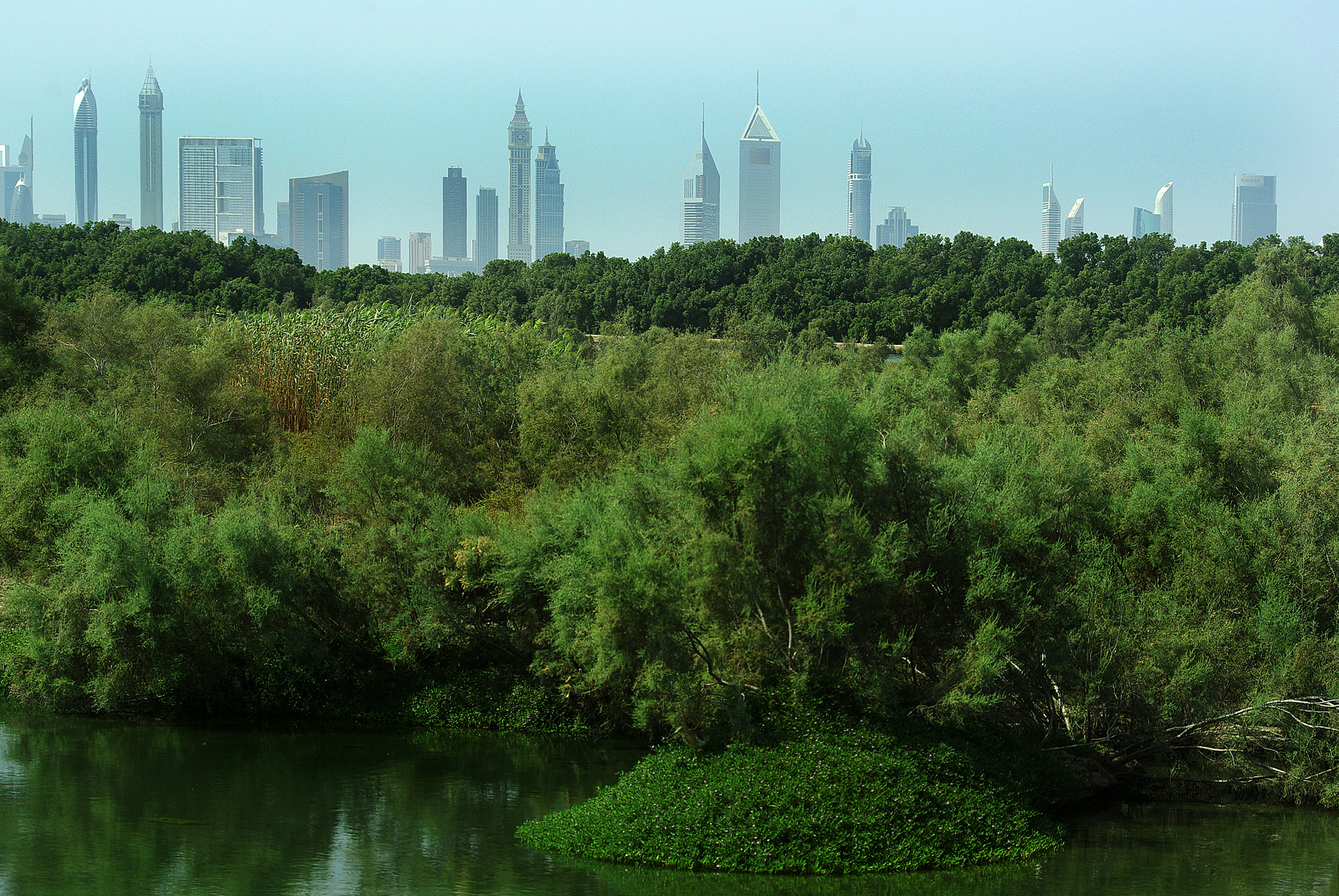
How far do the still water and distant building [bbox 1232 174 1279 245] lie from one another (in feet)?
426

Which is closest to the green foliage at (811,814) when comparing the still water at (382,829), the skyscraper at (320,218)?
the still water at (382,829)

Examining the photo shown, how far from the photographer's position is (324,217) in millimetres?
182500

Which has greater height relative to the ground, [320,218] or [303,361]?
[320,218]

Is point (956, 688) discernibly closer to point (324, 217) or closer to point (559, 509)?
point (559, 509)

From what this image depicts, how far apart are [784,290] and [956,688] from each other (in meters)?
41.9

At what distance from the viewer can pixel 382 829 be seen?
16.5 metres

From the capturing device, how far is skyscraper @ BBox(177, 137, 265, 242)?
18738cm

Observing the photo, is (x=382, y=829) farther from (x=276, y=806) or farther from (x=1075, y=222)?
(x=1075, y=222)

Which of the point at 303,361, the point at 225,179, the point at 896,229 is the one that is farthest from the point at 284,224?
the point at 303,361

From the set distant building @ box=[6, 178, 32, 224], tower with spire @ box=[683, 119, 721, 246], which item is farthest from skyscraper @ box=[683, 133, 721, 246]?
distant building @ box=[6, 178, 32, 224]

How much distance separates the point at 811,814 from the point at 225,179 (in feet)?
647

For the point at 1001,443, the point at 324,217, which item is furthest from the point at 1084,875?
the point at 324,217

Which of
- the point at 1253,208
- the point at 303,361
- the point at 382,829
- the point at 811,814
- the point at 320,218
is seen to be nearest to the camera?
the point at 811,814

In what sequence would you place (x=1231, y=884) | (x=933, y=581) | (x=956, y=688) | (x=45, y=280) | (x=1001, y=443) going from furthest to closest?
(x=45, y=280) < (x=1001, y=443) < (x=933, y=581) < (x=956, y=688) < (x=1231, y=884)
